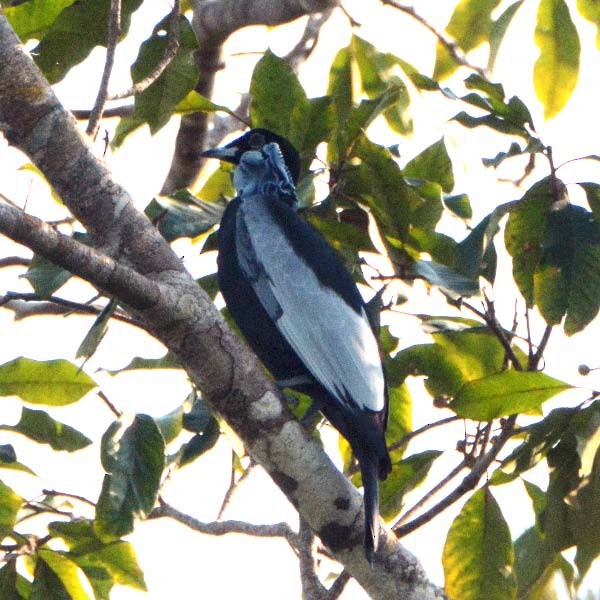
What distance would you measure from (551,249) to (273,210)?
3.67ft

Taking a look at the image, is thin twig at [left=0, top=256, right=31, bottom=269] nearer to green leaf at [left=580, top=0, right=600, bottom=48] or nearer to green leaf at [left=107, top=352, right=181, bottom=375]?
green leaf at [left=107, top=352, right=181, bottom=375]

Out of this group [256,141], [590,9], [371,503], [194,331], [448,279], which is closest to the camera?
[194,331]

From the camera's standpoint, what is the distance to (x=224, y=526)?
10.6 feet

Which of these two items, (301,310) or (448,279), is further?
(301,310)

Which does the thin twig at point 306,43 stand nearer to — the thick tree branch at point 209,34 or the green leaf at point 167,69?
the thick tree branch at point 209,34

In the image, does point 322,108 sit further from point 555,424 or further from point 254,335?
point 555,424

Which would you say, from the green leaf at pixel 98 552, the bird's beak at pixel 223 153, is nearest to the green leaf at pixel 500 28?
the bird's beak at pixel 223 153

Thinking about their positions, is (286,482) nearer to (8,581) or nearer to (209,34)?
(8,581)

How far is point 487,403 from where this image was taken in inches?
114

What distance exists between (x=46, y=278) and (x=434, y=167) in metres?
1.24

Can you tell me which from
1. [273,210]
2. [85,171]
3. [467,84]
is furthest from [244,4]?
[85,171]

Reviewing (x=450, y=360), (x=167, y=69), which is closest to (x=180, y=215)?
(x=167, y=69)

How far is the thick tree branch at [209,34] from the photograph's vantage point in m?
4.25

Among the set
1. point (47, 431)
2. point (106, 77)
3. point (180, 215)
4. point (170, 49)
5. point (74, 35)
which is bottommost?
point (47, 431)
